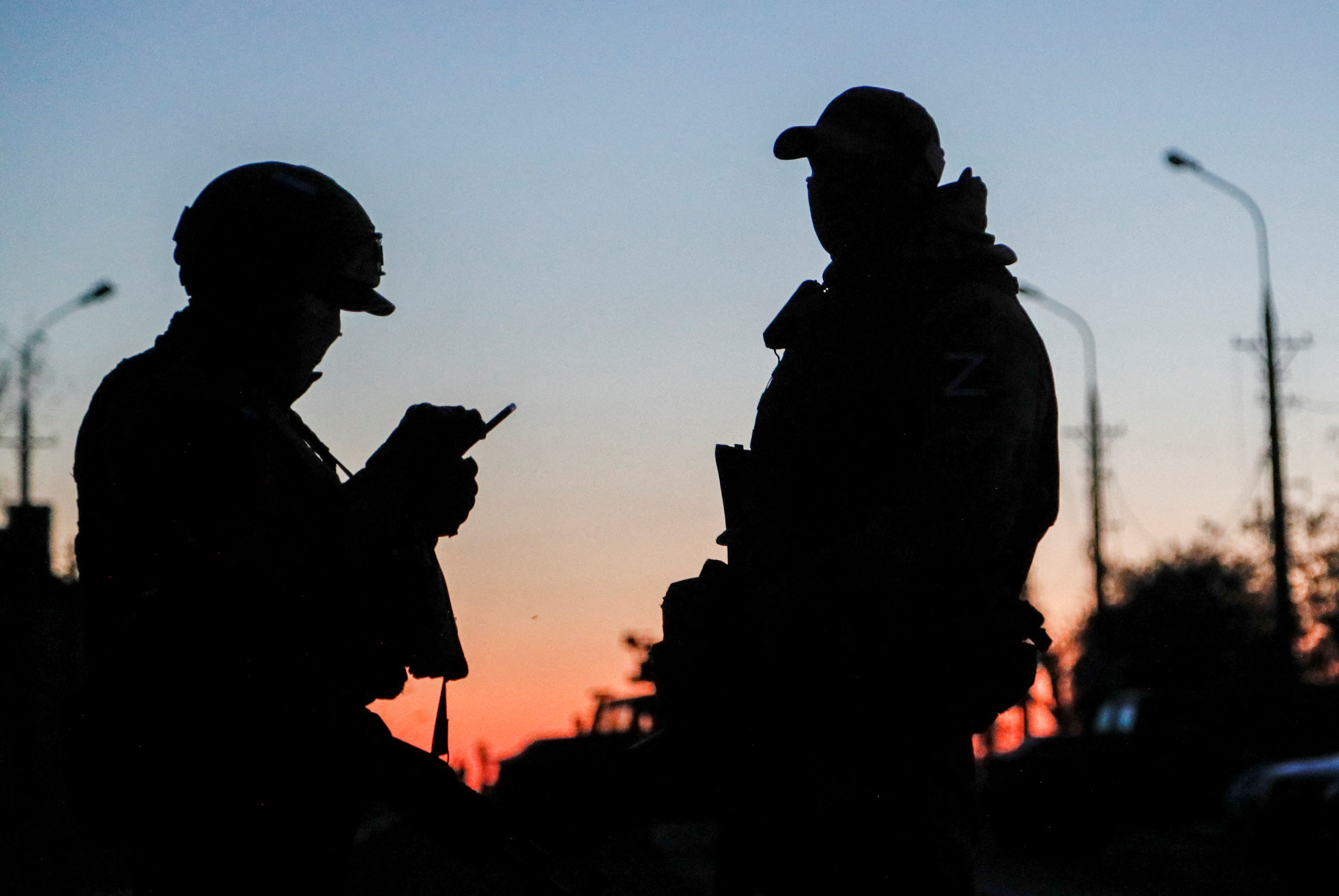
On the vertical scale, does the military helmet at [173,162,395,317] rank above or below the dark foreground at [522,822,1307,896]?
above

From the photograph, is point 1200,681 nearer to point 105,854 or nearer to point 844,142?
point 105,854

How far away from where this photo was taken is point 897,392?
370 cm

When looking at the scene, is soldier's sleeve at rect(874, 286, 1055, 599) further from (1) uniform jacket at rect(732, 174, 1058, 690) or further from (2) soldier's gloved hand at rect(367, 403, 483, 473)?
(2) soldier's gloved hand at rect(367, 403, 483, 473)

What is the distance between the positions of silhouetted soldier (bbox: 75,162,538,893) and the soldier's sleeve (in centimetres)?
95

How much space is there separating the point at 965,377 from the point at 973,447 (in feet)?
0.52

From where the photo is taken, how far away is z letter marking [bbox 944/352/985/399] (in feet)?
11.5

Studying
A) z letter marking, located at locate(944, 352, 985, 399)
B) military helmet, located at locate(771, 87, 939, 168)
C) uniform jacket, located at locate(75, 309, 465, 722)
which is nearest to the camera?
uniform jacket, located at locate(75, 309, 465, 722)

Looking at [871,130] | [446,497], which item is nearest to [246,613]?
[446,497]

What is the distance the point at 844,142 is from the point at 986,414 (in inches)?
30.2

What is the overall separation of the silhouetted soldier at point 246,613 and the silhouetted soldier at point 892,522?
0.66m

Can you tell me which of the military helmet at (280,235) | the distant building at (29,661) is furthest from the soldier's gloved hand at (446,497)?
the distant building at (29,661)

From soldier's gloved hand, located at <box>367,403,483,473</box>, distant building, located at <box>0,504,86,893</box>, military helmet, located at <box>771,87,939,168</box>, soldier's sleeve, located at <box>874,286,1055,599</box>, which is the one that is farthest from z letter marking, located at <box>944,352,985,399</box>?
distant building, located at <box>0,504,86,893</box>

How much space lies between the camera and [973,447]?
11.3 ft

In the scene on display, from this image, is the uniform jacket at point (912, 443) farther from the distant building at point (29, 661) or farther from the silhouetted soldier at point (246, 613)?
the distant building at point (29, 661)
